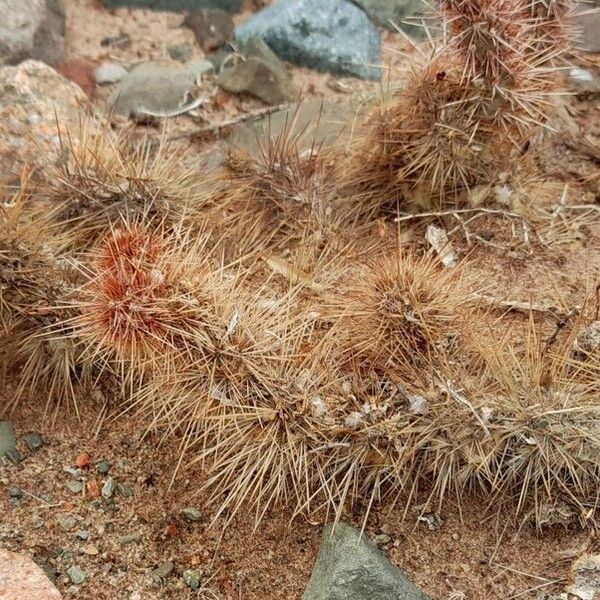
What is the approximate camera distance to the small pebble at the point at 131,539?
2.17m

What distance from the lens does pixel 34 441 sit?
2361 millimetres

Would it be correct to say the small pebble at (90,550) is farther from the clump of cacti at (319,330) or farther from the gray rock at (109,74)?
the gray rock at (109,74)

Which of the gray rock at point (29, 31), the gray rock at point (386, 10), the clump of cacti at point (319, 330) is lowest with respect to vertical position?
the clump of cacti at point (319, 330)

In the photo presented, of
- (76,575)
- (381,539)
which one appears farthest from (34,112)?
(381,539)

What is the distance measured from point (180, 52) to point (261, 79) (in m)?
0.41

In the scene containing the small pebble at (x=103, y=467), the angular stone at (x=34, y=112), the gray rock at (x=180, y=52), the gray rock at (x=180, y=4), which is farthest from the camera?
the gray rock at (x=180, y=4)

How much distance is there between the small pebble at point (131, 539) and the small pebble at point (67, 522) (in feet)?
0.38

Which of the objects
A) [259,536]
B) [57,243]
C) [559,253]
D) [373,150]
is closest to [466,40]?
[373,150]

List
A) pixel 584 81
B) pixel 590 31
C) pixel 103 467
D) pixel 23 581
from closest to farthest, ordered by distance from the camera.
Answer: pixel 23 581
pixel 103 467
pixel 584 81
pixel 590 31

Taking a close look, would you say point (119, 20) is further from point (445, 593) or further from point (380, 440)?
point (445, 593)

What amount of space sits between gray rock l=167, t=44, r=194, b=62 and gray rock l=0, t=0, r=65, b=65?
40 centimetres

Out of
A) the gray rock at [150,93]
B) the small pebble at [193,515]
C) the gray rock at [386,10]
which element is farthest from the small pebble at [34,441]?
the gray rock at [386,10]

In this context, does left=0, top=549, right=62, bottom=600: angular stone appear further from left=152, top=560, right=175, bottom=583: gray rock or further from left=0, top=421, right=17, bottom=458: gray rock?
left=0, top=421, right=17, bottom=458: gray rock

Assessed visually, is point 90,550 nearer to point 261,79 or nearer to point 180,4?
point 261,79
